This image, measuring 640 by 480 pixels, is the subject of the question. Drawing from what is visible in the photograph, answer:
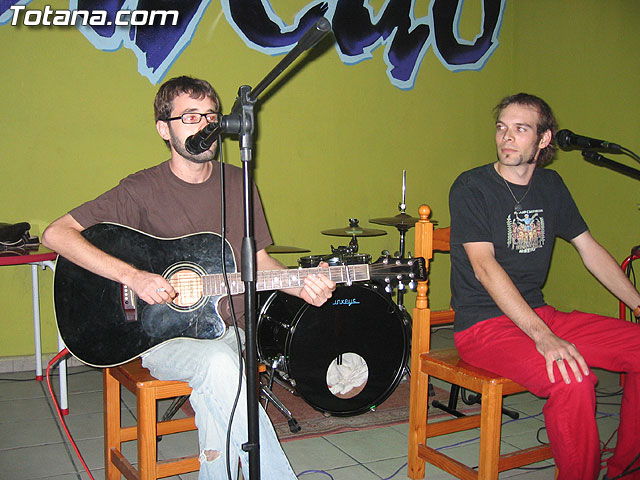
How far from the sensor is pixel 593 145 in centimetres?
226

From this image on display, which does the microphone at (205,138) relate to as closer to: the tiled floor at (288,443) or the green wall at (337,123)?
the tiled floor at (288,443)

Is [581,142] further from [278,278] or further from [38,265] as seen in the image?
[38,265]

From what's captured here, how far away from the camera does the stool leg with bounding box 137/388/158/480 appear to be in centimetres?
191

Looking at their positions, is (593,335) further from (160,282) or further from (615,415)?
(160,282)

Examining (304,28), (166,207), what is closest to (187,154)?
(166,207)

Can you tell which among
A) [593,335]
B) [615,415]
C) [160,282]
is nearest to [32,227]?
[160,282]

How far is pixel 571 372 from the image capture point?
6.17 feet

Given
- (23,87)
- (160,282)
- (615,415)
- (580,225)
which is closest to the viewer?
(160,282)

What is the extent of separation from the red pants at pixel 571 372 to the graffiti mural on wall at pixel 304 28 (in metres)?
2.69

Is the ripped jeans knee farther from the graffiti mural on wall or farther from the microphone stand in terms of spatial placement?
the graffiti mural on wall

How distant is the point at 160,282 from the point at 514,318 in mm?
1204

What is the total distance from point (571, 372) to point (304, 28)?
308 cm

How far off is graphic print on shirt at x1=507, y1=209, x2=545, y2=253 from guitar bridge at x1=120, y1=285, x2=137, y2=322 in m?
1.38

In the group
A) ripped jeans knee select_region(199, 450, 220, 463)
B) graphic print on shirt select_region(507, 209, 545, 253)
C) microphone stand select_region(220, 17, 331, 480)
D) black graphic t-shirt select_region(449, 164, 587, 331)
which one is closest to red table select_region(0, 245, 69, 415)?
ripped jeans knee select_region(199, 450, 220, 463)
